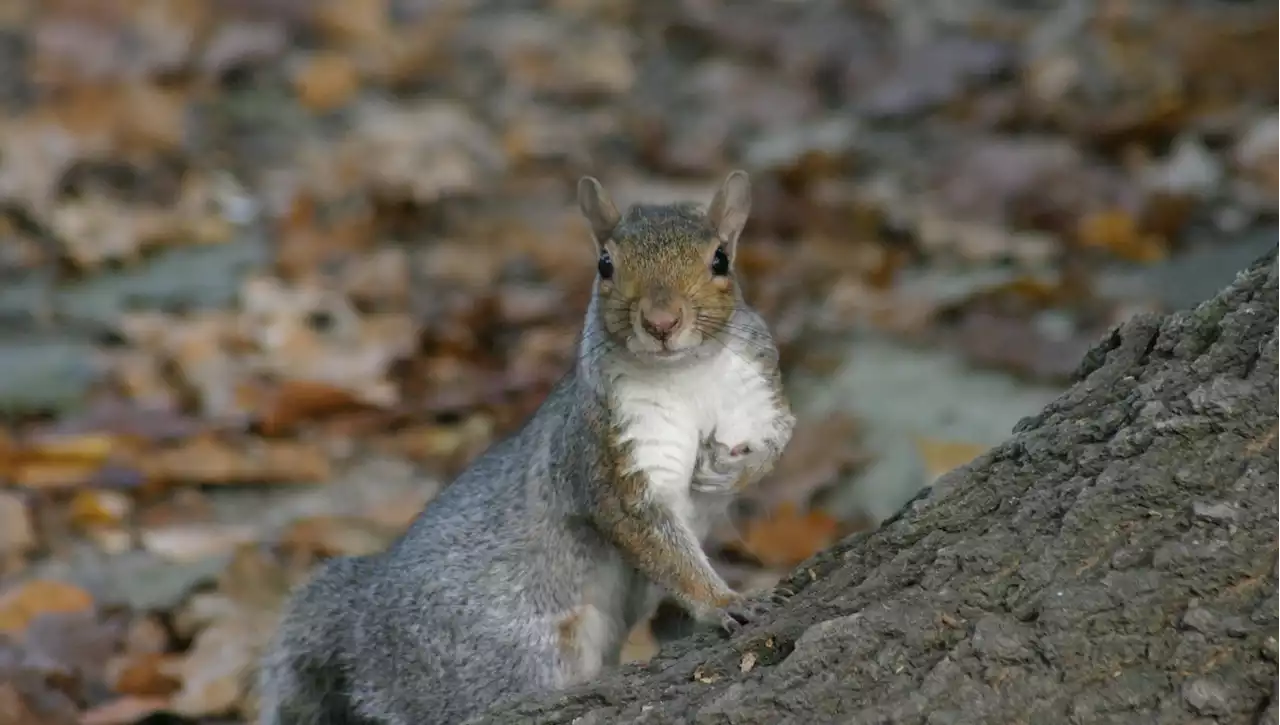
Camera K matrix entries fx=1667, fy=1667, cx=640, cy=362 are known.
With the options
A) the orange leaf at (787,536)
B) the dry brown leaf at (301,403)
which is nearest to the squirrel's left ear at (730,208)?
the orange leaf at (787,536)

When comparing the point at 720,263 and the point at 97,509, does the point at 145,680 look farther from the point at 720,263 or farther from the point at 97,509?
the point at 720,263

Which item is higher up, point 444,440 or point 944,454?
point 444,440

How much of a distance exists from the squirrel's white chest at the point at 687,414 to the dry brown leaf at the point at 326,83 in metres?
5.02

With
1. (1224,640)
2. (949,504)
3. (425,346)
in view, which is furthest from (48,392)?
(1224,640)

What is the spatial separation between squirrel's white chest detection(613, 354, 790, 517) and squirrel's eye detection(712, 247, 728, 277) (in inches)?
4.8

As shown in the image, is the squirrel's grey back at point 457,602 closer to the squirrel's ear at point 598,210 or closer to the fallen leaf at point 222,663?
the squirrel's ear at point 598,210

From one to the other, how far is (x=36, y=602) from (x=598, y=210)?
159 centimetres

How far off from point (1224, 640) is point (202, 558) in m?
2.53

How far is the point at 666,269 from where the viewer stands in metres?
2.33

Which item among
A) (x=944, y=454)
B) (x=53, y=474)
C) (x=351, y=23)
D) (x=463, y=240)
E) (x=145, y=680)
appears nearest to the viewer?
(x=145, y=680)

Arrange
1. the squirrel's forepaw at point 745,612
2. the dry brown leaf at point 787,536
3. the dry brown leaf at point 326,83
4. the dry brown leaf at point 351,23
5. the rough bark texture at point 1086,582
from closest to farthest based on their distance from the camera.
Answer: the rough bark texture at point 1086,582 < the squirrel's forepaw at point 745,612 < the dry brown leaf at point 787,536 < the dry brown leaf at point 326,83 < the dry brown leaf at point 351,23

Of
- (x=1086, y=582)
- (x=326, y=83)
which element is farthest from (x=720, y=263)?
(x=326, y=83)

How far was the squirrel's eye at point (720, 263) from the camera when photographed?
2.39m

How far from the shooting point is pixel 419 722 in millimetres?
2467
